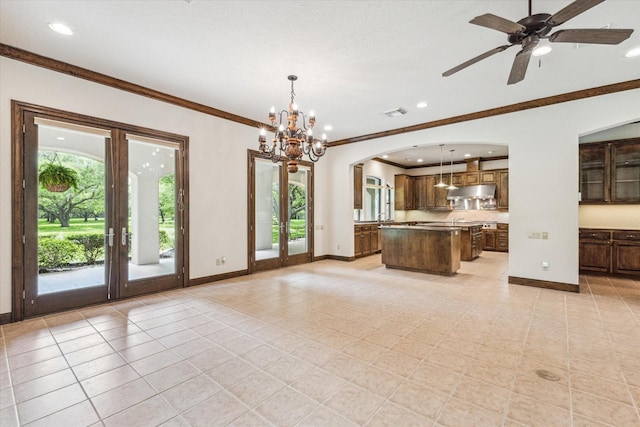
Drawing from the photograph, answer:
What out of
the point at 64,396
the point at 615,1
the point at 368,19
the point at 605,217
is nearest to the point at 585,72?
the point at 615,1

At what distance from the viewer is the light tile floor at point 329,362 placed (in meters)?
1.90

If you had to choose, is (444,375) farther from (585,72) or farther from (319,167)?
(319,167)

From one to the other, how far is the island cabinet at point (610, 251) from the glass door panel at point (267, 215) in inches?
250

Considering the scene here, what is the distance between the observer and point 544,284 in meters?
4.86

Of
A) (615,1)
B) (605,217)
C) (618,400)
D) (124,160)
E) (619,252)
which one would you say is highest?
(615,1)

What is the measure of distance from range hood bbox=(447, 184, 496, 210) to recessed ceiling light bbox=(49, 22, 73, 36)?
974 centimetres

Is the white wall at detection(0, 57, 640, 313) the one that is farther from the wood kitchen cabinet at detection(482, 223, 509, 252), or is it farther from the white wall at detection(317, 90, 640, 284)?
the wood kitchen cabinet at detection(482, 223, 509, 252)

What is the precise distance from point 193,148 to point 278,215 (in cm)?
240

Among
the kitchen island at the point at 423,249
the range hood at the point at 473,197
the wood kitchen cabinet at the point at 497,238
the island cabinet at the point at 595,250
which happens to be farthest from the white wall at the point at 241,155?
the wood kitchen cabinet at the point at 497,238

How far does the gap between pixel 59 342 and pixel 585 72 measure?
7.05 meters

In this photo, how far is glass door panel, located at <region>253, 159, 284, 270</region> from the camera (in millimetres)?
6293

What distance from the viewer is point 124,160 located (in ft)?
14.1

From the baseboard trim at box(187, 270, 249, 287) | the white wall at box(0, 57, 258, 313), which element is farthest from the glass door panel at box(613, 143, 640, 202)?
the baseboard trim at box(187, 270, 249, 287)

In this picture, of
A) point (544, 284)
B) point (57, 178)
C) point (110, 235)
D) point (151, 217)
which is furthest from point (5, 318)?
point (544, 284)
